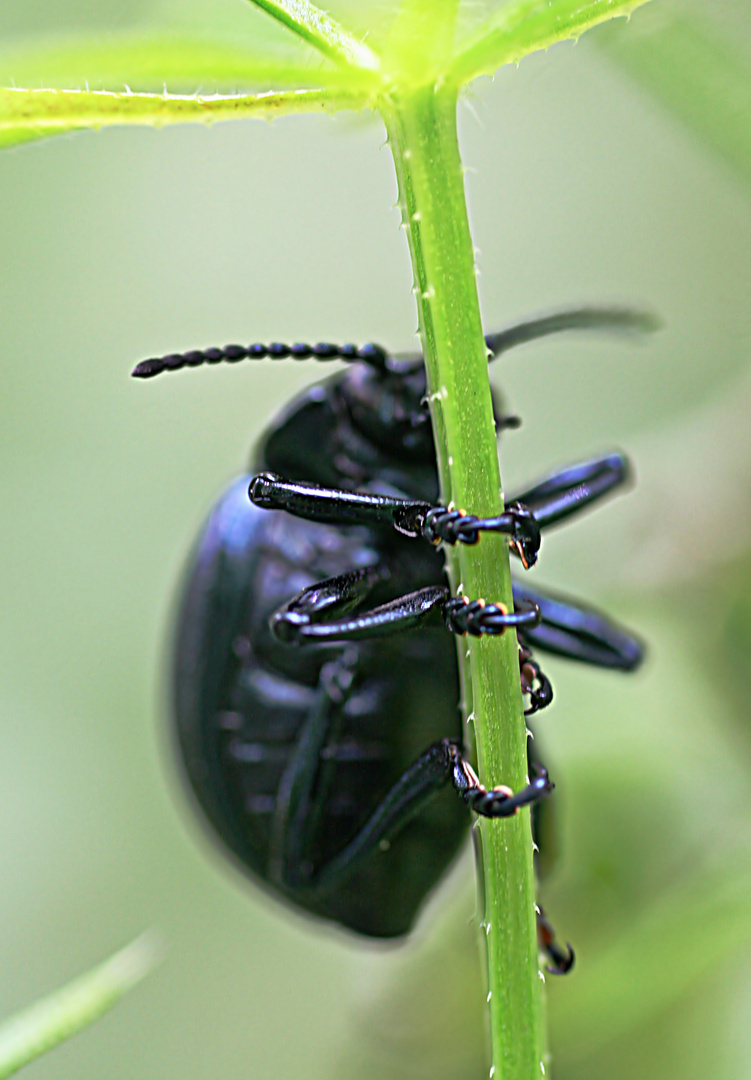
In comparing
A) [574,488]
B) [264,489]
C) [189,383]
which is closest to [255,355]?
[264,489]

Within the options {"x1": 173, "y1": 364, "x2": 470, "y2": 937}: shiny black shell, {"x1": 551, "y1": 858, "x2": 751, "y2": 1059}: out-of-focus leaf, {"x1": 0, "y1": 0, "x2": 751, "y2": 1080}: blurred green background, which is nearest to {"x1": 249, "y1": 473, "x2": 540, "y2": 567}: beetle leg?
{"x1": 173, "y1": 364, "x2": 470, "y2": 937}: shiny black shell

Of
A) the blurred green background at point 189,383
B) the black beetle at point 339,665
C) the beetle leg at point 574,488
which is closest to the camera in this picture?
the beetle leg at point 574,488

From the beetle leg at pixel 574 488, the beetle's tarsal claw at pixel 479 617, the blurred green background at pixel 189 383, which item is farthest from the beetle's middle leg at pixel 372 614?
the blurred green background at pixel 189 383

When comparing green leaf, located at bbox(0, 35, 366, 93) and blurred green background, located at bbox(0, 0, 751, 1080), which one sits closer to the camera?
green leaf, located at bbox(0, 35, 366, 93)

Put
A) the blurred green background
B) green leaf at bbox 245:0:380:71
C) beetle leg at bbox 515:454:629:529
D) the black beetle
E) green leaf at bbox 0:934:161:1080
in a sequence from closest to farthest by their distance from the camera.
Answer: green leaf at bbox 245:0:380:71 < green leaf at bbox 0:934:161:1080 < beetle leg at bbox 515:454:629:529 < the black beetle < the blurred green background

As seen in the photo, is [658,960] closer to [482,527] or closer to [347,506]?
[347,506]

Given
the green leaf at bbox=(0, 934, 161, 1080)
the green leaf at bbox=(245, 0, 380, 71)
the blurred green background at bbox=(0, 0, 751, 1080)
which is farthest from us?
the blurred green background at bbox=(0, 0, 751, 1080)

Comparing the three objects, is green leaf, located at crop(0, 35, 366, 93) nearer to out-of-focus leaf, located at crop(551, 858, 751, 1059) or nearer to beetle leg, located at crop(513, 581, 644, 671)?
beetle leg, located at crop(513, 581, 644, 671)

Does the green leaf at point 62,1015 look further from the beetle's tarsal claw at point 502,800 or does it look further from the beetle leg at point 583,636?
the beetle leg at point 583,636
